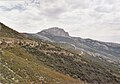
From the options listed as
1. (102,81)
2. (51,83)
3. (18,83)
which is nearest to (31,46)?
(102,81)

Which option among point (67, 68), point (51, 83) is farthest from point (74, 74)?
point (51, 83)

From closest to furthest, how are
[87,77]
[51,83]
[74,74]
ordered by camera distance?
[51,83] < [74,74] < [87,77]

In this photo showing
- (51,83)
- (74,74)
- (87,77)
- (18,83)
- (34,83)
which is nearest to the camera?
(18,83)

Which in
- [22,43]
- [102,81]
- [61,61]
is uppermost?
[22,43]

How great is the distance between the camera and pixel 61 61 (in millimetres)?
176125

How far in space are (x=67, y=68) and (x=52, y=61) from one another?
9.77 meters

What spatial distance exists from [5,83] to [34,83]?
59.6 ft

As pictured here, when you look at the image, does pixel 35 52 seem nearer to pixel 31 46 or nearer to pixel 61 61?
pixel 31 46

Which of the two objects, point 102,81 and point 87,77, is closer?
point 87,77

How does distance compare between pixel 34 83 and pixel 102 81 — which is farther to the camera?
pixel 102 81

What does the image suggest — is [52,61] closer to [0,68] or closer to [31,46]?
[31,46]

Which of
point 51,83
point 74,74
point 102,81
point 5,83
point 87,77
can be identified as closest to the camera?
point 5,83

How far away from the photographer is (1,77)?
Result: 1597 inches

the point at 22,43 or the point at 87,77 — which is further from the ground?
the point at 22,43
